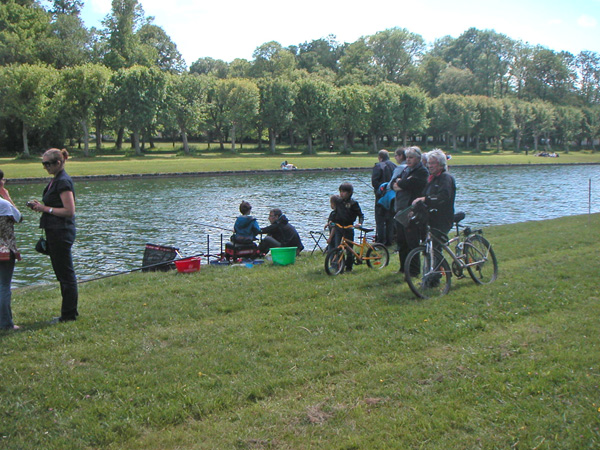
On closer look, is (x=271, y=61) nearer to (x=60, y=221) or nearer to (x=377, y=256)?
(x=377, y=256)

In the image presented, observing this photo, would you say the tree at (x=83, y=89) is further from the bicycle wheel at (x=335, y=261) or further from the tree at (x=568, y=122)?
the tree at (x=568, y=122)

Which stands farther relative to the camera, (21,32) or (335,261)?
(21,32)

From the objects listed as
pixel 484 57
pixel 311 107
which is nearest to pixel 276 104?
pixel 311 107

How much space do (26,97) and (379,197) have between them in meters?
55.7

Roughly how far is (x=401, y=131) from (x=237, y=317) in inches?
3441

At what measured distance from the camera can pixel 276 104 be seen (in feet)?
255

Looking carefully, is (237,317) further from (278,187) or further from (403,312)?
(278,187)

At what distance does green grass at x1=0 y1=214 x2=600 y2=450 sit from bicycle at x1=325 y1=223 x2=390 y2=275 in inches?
36.9

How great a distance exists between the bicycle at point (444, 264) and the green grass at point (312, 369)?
0.22 meters

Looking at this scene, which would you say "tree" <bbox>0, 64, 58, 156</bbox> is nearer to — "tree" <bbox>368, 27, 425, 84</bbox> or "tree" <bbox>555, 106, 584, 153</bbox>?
"tree" <bbox>368, 27, 425, 84</bbox>

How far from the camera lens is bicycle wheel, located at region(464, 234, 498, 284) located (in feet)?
26.3

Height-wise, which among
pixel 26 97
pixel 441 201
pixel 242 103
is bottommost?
pixel 441 201

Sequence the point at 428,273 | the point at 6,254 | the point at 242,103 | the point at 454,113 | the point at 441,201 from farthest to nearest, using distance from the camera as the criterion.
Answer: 1. the point at 454,113
2. the point at 242,103
3. the point at 441,201
4. the point at 428,273
5. the point at 6,254

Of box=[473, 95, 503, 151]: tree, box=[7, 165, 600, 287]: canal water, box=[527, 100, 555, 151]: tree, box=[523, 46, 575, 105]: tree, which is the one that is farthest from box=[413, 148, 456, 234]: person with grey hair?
box=[523, 46, 575, 105]: tree
